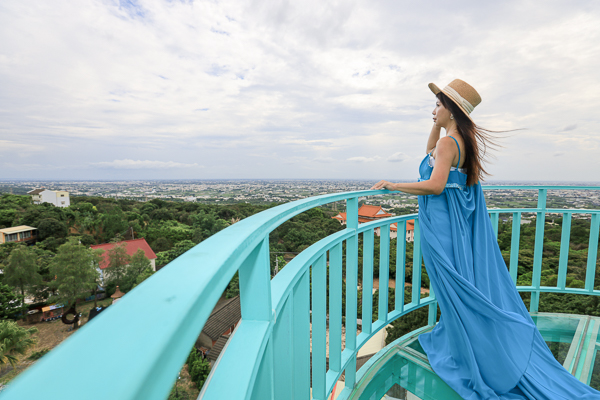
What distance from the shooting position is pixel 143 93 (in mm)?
56406

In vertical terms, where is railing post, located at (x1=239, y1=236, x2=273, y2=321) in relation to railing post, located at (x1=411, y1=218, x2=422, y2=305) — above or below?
above

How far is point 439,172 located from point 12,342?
23.5m

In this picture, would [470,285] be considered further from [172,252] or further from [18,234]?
[18,234]

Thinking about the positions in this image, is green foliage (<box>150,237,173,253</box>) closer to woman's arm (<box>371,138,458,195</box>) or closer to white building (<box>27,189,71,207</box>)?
white building (<box>27,189,71,207</box>)

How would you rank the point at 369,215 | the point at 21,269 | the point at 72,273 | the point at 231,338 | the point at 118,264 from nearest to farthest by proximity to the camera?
the point at 231,338 → the point at 369,215 → the point at 21,269 → the point at 72,273 → the point at 118,264

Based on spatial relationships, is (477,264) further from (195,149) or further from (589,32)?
(195,149)

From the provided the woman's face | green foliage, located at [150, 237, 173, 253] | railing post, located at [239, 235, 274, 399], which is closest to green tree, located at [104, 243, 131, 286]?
green foliage, located at [150, 237, 173, 253]

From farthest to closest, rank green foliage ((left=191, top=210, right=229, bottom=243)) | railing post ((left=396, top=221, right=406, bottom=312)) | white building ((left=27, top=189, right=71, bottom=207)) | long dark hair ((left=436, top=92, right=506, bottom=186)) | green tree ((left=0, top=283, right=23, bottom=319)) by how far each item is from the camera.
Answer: white building ((left=27, top=189, right=71, bottom=207))
green tree ((left=0, top=283, right=23, bottom=319))
green foliage ((left=191, top=210, right=229, bottom=243))
railing post ((left=396, top=221, right=406, bottom=312))
long dark hair ((left=436, top=92, right=506, bottom=186))

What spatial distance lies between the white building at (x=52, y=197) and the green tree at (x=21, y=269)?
46.8 ft

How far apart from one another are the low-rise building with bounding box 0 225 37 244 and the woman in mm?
31392

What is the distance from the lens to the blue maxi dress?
1520 mm

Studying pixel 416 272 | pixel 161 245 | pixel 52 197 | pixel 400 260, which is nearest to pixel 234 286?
pixel 400 260

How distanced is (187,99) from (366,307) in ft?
213

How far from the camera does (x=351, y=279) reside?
158cm
